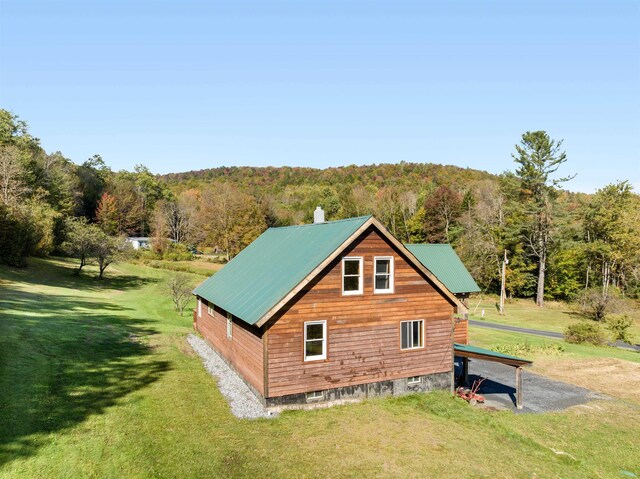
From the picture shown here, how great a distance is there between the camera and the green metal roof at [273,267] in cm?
1714

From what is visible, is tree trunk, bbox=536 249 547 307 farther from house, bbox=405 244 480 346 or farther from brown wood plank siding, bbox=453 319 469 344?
brown wood plank siding, bbox=453 319 469 344

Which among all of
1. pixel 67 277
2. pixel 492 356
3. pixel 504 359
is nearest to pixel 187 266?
pixel 67 277

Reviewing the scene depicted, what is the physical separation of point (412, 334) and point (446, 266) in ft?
45.4

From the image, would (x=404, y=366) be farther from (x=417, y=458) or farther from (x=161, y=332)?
(x=161, y=332)

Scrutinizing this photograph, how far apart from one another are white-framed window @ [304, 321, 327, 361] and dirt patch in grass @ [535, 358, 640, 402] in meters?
17.9

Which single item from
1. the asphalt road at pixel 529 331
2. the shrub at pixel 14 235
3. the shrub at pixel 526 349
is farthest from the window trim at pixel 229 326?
the shrub at pixel 14 235

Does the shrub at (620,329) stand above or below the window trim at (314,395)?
below

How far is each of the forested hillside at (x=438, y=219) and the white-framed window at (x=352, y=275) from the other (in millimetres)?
44048

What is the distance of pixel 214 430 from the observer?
14000 mm

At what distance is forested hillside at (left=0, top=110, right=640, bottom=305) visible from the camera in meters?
56.1

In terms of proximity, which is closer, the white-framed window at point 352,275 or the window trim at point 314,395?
the window trim at point 314,395

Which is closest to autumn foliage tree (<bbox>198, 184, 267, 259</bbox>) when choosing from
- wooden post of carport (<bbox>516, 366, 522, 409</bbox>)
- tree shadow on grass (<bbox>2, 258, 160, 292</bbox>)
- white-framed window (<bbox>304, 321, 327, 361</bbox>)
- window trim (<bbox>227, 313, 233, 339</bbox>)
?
tree shadow on grass (<bbox>2, 258, 160, 292</bbox>)

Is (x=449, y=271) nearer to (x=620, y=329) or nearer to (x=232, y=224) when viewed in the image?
(x=620, y=329)

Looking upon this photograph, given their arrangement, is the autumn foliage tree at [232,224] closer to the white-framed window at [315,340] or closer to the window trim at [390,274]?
the window trim at [390,274]
